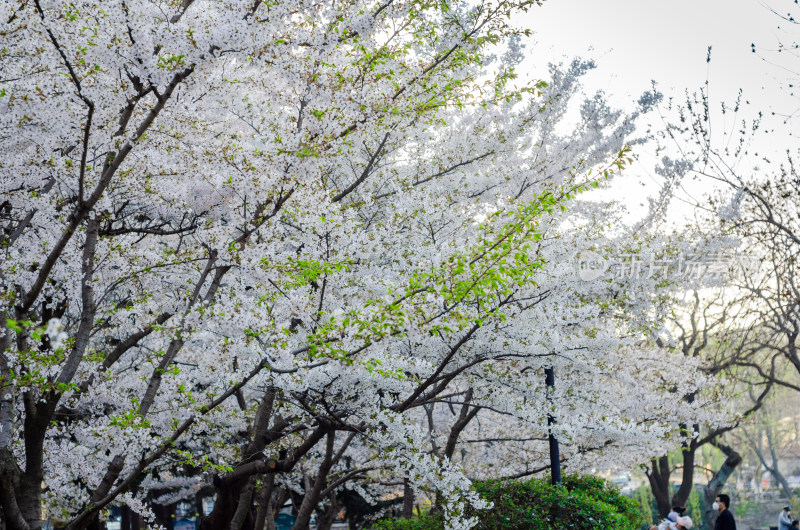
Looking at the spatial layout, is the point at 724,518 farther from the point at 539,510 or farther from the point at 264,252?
the point at 264,252

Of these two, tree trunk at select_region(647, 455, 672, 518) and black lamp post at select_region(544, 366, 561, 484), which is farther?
tree trunk at select_region(647, 455, 672, 518)

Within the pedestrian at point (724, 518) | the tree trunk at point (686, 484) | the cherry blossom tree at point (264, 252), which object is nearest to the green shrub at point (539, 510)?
the cherry blossom tree at point (264, 252)

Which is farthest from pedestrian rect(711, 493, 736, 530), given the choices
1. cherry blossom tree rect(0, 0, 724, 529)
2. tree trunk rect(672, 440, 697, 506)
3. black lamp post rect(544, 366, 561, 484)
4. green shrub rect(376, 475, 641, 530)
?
tree trunk rect(672, 440, 697, 506)

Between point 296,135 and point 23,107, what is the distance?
2747mm

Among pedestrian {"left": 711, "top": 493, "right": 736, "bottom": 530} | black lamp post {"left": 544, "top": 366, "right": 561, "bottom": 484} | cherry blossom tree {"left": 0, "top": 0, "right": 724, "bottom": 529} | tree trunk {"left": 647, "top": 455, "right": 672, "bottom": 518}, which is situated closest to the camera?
cherry blossom tree {"left": 0, "top": 0, "right": 724, "bottom": 529}

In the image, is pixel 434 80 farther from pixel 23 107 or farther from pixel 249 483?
pixel 249 483

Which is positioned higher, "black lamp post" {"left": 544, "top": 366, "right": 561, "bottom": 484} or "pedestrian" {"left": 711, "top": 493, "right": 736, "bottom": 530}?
"black lamp post" {"left": 544, "top": 366, "right": 561, "bottom": 484}

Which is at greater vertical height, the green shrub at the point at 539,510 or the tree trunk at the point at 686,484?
the tree trunk at the point at 686,484

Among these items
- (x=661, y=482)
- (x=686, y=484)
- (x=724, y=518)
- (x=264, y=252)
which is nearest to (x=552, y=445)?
(x=724, y=518)

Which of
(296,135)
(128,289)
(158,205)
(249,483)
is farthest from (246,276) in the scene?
(128,289)

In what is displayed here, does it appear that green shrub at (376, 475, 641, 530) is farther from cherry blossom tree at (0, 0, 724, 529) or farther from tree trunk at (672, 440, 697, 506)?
tree trunk at (672, 440, 697, 506)

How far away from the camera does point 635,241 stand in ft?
37.6

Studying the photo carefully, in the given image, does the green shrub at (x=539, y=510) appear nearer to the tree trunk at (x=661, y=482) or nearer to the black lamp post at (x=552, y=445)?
the black lamp post at (x=552, y=445)

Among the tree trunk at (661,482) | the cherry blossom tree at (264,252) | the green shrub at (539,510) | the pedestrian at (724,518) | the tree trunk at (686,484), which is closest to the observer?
the cherry blossom tree at (264,252)
